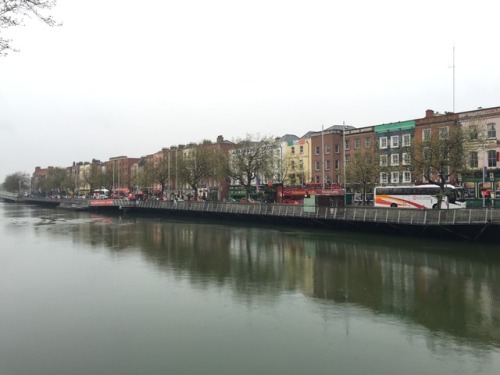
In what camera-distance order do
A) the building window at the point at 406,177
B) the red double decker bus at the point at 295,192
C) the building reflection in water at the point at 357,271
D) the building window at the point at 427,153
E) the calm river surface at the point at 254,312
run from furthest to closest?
the building window at the point at 406,177 < the red double decker bus at the point at 295,192 < the building window at the point at 427,153 < the building reflection in water at the point at 357,271 < the calm river surface at the point at 254,312

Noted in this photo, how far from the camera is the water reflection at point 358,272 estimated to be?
16250mm

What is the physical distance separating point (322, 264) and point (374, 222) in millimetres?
15008

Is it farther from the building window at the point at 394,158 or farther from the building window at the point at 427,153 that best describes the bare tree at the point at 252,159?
the building window at the point at 427,153

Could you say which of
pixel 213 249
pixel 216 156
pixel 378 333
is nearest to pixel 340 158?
pixel 216 156

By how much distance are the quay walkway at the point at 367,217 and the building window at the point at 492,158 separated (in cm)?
1792

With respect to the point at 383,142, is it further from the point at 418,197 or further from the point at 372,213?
the point at 372,213

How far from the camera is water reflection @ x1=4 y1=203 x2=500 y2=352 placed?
1625 centimetres

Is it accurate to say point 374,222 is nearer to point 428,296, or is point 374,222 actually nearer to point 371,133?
point 428,296

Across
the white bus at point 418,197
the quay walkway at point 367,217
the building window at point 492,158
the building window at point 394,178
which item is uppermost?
the building window at point 492,158

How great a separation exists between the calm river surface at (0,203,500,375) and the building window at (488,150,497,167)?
829 inches

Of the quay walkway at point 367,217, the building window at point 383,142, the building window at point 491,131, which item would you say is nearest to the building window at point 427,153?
the quay walkway at point 367,217

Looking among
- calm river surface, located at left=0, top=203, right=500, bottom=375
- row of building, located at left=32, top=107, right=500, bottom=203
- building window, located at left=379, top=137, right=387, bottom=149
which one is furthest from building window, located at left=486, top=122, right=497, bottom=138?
calm river surface, located at left=0, top=203, right=500, bottom=375

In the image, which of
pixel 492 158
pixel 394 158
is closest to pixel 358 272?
pixel 492 158

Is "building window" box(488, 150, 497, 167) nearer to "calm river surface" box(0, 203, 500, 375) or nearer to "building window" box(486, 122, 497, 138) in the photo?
"building window" box(486, 122, 497, 138)
